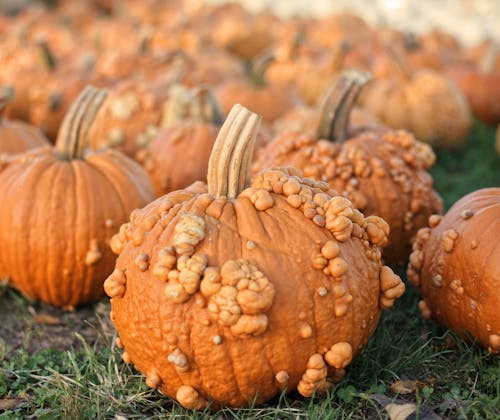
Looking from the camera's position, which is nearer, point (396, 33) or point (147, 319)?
point (147, 319)

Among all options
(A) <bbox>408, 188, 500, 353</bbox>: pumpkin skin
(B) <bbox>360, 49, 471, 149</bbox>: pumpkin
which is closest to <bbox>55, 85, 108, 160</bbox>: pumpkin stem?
(A) <bbox>408, 188, 500, 353</bbox>: pumpkin skin

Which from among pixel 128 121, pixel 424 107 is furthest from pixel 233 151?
pixel 424 107

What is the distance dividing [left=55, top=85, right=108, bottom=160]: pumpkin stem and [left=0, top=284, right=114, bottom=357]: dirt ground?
2.81 feet

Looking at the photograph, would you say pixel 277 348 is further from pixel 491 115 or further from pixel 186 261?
pixel 491 115

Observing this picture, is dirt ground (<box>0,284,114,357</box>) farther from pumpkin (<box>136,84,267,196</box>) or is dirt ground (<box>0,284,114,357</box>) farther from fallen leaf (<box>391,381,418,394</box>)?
fallen leaf (<box>391,381,418,394</box>)

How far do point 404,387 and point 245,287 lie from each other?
2.86 ft

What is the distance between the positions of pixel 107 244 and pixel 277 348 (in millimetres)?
1426

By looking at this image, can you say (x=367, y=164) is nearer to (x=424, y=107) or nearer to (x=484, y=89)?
(x=424, y=107)

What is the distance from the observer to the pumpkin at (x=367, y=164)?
11.7 feet

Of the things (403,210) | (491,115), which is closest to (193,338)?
(403,210)

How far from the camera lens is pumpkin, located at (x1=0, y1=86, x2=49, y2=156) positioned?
4.39 m

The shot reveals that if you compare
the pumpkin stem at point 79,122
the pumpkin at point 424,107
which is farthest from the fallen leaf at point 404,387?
the pumpkin at point 424,107

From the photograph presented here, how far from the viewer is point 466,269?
2855 millimetres

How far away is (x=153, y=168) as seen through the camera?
4.53m
